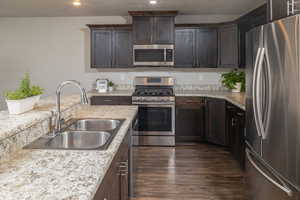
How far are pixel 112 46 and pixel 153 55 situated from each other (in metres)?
0.80

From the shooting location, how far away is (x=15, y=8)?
5.14m

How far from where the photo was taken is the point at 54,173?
141cm

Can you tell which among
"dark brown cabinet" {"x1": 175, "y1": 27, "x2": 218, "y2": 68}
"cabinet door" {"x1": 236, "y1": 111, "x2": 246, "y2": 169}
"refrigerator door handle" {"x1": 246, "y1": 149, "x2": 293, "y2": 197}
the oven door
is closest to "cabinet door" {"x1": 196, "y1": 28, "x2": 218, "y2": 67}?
"dark brown cabinet" {"x1": 175, "y1": 27, "x2": 218, "y2": 68}

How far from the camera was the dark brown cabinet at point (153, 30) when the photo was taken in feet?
17.5

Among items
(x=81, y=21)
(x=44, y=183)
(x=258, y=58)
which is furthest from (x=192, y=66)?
(x=44, y=183)

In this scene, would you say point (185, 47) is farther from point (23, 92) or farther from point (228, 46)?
point (23, 92)

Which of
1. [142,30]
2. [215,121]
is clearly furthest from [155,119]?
[142,30]

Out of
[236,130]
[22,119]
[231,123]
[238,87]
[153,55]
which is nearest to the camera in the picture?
[22,119]

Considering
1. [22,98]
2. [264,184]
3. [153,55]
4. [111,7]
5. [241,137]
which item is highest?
[111,7]

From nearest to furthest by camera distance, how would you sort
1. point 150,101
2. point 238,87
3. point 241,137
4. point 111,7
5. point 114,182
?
point 114,182
point 241,137
point 111,7
point 150,101
point 238,87

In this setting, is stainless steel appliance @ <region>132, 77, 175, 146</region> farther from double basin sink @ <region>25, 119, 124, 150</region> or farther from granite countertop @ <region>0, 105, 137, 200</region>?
granite countertop @ <region>0, 105, 137, 200</region>

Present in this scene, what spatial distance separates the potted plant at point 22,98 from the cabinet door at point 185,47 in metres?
3.53

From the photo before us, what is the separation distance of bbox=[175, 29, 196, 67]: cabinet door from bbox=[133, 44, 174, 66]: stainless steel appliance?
6.9 inches

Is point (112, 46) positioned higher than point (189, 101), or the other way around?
point (112, 46)
